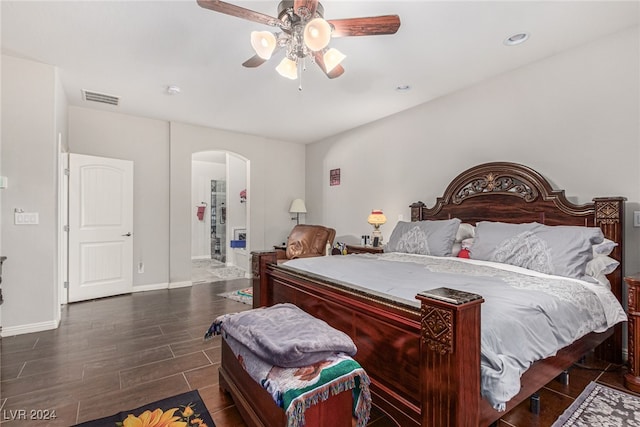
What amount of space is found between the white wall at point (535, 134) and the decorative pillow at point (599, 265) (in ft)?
1.50

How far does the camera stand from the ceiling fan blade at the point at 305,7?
1.84 meters

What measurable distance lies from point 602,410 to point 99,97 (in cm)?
574

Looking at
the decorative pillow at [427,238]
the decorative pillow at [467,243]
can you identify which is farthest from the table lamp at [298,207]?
the decorative pillow at [467,243]

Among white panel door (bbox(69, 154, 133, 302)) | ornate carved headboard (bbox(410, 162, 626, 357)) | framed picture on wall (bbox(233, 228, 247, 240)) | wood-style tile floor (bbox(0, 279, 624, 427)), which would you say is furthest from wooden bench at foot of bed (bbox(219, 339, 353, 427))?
framed picture on wall (bbox(233, 228, 247, 240))

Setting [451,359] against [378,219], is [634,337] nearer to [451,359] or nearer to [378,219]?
[451,359]

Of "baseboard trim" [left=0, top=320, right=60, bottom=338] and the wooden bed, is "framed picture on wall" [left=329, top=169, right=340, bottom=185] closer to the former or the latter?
the wooden bed

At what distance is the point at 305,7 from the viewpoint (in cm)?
187

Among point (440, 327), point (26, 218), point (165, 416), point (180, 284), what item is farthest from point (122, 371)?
point (180, 284)

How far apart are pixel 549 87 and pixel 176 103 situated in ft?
14.4

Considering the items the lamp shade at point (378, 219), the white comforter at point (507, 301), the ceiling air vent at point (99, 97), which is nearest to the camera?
the white comforter at point (507, 301)

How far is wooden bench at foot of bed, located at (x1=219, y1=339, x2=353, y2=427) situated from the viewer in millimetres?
1358

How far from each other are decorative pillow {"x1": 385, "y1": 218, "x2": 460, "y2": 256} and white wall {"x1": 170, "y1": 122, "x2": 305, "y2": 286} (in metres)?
3.20

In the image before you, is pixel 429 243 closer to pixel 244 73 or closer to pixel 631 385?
pixel 631 385

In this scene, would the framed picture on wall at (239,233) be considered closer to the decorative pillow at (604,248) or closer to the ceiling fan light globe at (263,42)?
the ceiling fan light globe at (263,42)
